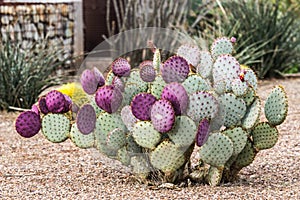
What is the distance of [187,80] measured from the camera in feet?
11.4

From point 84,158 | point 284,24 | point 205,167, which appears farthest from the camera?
A: point 284,24

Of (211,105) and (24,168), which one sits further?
(24,168)

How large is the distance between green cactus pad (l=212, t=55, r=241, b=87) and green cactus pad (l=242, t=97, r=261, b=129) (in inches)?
6.7

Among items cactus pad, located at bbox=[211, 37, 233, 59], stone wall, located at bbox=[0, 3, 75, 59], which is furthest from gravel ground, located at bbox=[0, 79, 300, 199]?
stone wall, located at bbox=[0, 3, 75, 59]

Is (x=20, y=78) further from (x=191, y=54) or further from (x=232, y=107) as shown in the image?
(x=232, y=107)

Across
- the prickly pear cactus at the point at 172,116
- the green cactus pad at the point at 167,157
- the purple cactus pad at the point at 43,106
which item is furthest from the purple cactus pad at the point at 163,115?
the purple cactus pad at the point at 43,106

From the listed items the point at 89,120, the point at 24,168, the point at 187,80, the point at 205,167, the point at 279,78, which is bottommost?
the point at 279,78

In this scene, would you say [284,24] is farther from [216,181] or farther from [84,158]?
[216,181]

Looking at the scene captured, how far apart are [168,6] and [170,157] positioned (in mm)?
5537

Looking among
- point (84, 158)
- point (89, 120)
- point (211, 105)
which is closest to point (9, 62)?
point (84, 158)

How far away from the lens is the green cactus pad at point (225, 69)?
355 cm

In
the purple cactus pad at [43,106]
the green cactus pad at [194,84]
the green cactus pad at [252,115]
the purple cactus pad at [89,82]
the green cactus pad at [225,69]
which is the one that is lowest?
the purple cactus pad at [43,106]

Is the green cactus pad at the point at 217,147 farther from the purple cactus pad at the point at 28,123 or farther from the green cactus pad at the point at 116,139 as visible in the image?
the purple cactus pad at the point at 28,123

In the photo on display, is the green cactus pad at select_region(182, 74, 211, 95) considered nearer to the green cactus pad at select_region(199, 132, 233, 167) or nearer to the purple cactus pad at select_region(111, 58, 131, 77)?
the green cactus pad at select_region(199, 132, 233, 167)
